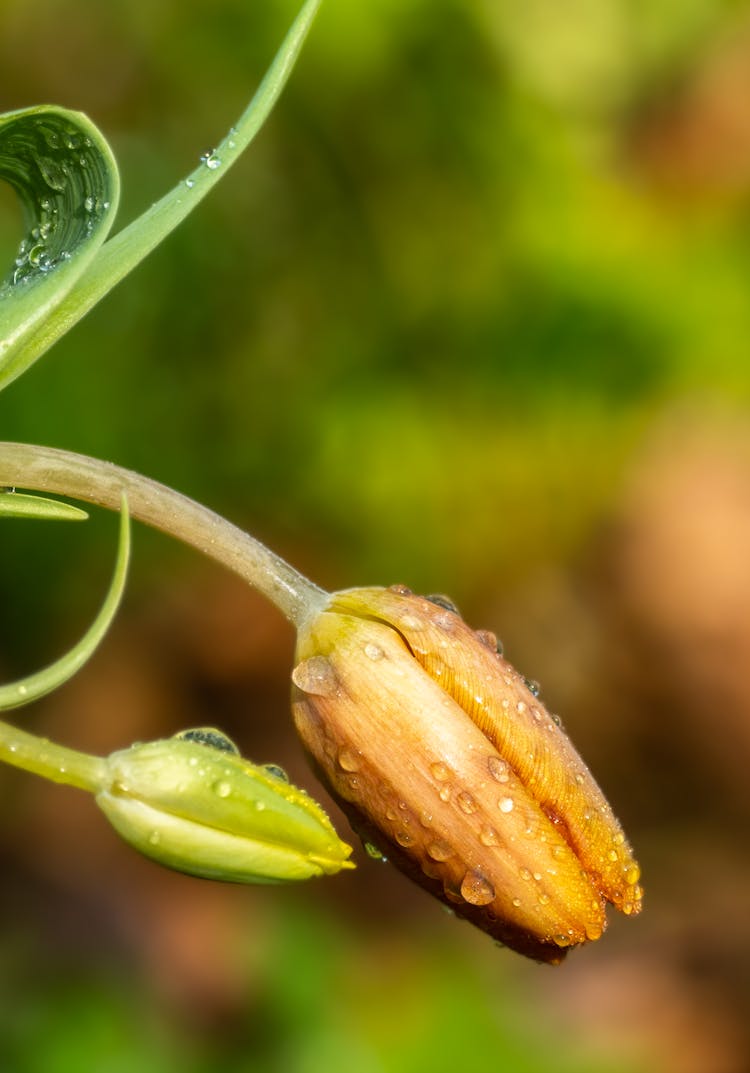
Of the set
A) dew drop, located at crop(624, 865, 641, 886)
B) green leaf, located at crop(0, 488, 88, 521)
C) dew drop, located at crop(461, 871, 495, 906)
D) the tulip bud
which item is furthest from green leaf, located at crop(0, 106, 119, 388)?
dew drop, located at crop(624, 865, 641, 886)

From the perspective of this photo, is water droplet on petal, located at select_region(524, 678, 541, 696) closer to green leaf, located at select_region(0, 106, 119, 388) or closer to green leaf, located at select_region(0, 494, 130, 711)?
green leaf, located at select_region(0, 494, 130, 711)

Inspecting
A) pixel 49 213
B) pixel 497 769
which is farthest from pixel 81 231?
pixel 497 769

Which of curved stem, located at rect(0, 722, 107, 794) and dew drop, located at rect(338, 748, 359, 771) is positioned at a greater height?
dew drop, located at rect(338, 748, 359, 771)

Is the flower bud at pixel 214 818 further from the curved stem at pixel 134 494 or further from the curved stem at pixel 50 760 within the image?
the curved stem at pixel 134 494

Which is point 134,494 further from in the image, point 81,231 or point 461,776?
point 461,776

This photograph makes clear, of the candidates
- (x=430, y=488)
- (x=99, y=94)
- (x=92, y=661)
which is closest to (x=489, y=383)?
(x=430, y=488)

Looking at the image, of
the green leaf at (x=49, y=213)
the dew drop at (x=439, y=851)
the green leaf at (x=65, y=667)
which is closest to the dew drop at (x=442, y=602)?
the dew drop at (x=439, y=851)

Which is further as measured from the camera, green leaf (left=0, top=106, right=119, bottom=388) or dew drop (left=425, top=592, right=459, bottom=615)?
dew drop (left=425, top=592, right=459, bottom=615)
